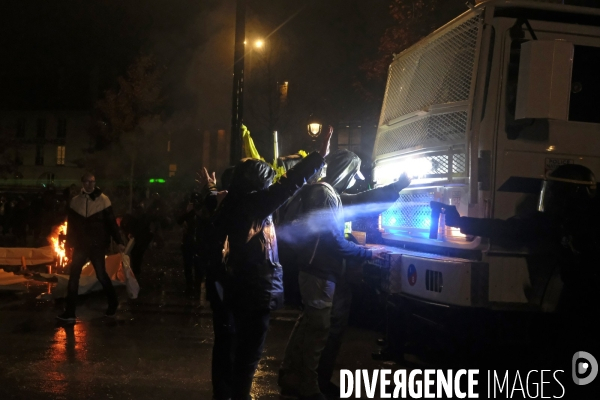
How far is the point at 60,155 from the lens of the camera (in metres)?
55.2

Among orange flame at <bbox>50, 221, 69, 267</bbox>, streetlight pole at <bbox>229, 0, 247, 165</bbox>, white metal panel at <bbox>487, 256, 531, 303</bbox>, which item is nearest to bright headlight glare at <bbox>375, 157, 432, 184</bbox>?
white metal panel at <bbox>487, 256, 531, 303</bbox>

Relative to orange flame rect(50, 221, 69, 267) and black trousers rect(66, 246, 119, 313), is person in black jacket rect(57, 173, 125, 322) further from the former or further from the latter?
orange flame rect(50, 221, 69, 267)

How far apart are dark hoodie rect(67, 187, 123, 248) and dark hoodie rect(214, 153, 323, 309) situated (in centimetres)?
381

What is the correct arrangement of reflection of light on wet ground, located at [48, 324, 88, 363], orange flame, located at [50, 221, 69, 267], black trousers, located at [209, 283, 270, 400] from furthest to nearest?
1. orange flame, located at [50, 221, 69, 267]
2. reflection of light on wet ground, located at [48, 324, 88, 363]
3. black trousers, located at [209, 283, 270, 400]

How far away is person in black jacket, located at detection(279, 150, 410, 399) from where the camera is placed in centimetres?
432

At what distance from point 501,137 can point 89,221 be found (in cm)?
488

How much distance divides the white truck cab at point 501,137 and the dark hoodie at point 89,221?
3.85 meters

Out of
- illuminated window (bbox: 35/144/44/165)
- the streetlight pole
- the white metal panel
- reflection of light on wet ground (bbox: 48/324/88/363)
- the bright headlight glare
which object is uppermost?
illuminated window (bbox: 35/144/44/165)

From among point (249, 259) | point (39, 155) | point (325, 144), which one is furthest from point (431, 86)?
point (39, 155)

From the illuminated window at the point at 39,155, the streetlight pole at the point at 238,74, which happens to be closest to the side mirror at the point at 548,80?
the streetlight pole at the point at 238,74

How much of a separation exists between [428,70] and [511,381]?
9.31 feet

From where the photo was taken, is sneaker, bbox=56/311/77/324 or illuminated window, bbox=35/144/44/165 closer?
sneaker, bbox=56/311/77/324

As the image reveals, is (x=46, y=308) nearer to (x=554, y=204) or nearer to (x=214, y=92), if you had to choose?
(x=554, y=204)

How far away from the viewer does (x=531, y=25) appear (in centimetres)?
447
